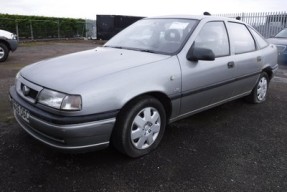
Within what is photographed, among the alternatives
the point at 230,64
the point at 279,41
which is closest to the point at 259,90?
the point at 230,64

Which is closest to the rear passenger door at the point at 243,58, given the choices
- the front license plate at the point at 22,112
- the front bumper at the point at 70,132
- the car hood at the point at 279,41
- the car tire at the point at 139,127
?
the car tire at the point at 139,127

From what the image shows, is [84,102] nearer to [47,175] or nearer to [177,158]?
[47,175]

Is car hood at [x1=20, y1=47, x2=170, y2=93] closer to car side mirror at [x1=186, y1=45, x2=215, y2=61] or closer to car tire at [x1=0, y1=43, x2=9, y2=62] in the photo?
car side mirror at [x1=186, y1=45, x2=215, y2=61]

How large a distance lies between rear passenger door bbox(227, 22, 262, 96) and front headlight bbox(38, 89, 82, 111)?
2489mm

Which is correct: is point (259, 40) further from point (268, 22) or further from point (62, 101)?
point (268, 22)

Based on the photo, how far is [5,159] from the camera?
3107 millimetres

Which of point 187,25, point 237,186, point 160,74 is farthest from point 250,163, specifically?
point 187,25

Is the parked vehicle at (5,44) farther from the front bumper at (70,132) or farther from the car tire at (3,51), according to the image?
the front bumper at (70,132)

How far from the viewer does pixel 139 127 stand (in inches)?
122

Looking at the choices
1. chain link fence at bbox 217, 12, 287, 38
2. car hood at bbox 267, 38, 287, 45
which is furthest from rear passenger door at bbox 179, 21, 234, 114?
chain link fence at bbox 217, 12, 287, 38

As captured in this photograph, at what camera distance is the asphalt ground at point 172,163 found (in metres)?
2.75

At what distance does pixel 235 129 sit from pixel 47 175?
2.58 metres

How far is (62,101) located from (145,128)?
97cm

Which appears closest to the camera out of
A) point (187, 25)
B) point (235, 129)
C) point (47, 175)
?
point (47, 175)
